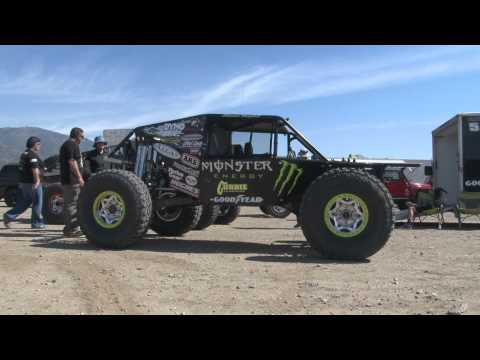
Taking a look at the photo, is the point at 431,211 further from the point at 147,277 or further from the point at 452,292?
the point at 147,277

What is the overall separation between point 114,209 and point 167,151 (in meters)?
1.28

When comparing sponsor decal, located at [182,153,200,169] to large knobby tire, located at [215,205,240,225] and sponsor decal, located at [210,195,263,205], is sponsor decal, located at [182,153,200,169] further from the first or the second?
large knobby tire, located at [215,205,240,225]

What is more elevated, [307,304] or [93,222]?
[93,222]

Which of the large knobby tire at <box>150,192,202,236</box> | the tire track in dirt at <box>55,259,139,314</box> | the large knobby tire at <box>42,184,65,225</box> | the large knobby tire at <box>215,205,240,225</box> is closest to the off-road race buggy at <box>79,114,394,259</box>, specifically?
the large knobby tire at <box>150,192,202,236</box>

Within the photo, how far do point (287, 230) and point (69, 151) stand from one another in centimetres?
497

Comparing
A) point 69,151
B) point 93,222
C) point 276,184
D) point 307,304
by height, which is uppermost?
point 69,151

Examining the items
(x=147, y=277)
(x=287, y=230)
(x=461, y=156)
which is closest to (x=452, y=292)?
(x=147, y=277)

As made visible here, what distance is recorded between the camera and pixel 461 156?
40.5ft

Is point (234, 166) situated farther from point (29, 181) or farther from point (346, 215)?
point (29, 181)

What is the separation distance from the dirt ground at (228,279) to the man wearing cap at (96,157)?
1.98m

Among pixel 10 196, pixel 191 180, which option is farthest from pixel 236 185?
pixel 10 196

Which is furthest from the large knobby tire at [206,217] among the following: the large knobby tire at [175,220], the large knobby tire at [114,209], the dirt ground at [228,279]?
the large knobby tire at [114,209]

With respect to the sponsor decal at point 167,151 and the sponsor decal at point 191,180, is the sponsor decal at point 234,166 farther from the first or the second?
the sponsor decal at point 167,151

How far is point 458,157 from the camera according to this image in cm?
1246
